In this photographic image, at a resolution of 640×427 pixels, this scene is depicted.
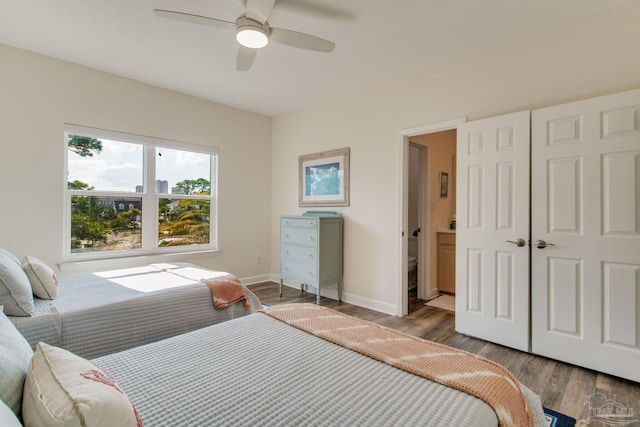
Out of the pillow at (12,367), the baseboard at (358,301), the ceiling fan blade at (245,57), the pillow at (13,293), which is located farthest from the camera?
the baseboard at (358,301)

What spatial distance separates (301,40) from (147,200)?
2728 mm

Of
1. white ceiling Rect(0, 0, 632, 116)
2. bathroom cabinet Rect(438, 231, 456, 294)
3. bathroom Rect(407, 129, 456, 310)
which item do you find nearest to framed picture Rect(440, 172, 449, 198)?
bathroom Rect(407, 129, 456, 310)

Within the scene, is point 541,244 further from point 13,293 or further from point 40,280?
point 40,280

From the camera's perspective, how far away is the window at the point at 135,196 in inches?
129

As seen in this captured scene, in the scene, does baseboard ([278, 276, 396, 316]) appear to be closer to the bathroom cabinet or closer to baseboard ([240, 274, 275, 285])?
baseboard ([240, 274, 275, 285])

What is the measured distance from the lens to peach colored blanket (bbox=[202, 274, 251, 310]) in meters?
2.41

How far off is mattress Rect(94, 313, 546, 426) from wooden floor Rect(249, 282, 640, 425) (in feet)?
3.50

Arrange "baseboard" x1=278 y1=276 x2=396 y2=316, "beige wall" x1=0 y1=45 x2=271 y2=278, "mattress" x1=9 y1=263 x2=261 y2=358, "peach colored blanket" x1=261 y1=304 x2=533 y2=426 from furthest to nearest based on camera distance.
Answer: "baseboard" x1=278 y1=276 x2=396 y2=316
"beige wall" x1=0 y1=45 x2=271 y2=278
"mattress" x1=9 y1=263 x2=261 y2=358
"peach colored blanket" x1=261 y1=304 x2=533 y2=426

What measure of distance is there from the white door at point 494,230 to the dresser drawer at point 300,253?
1.63m

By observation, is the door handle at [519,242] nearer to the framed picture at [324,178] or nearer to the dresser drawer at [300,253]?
the framed picture at [324,178]

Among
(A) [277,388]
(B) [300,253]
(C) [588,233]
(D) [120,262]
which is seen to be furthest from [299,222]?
(A) [277,388]

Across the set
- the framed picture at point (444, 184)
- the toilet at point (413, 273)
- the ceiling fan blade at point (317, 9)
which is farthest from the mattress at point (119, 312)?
the framed picture at point (444, 184)

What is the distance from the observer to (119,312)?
1.99 m

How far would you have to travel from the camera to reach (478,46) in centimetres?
277
